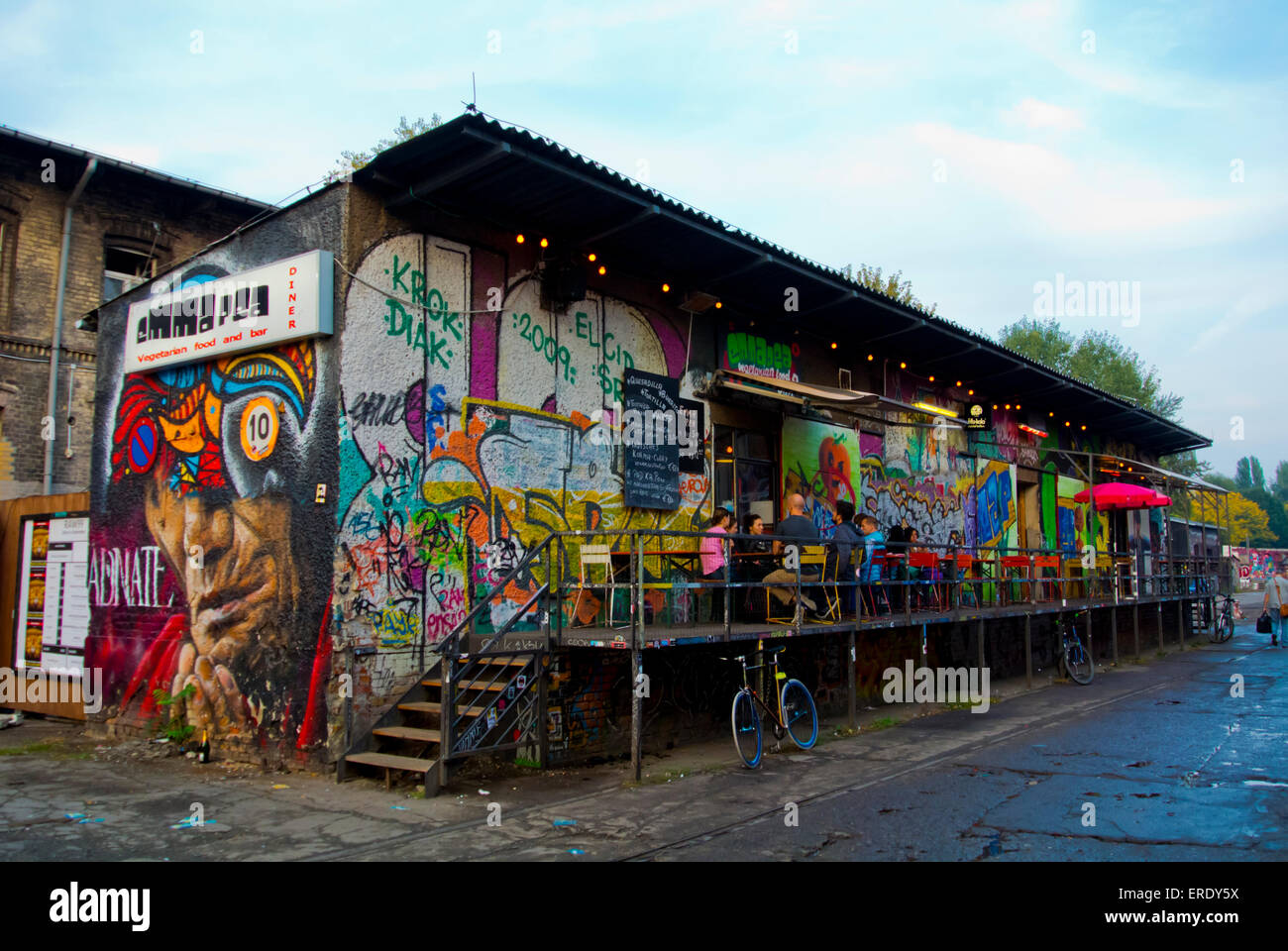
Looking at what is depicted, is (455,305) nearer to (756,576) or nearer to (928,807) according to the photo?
(756,576)

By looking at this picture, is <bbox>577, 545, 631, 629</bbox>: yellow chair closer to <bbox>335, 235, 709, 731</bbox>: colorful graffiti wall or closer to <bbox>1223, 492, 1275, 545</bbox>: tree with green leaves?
<bbox>335, 235, 709, 731</bbox>: colorful graffiti wall

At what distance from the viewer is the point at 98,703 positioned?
11.2 meters

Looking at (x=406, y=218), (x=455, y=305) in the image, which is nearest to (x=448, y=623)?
(x=455, y=305)

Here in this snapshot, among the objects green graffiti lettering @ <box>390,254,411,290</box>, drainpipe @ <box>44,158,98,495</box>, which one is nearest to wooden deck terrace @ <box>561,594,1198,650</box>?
green graffiti lettering @ <box>390,254,411,290</box>

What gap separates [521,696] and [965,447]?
1228 centimetres

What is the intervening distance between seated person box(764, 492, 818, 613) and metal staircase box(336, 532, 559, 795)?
9.02 ft

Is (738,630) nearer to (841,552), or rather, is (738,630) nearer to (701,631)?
(701,631)

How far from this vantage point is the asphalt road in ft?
20.5

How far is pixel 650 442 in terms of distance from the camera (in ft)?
37.3

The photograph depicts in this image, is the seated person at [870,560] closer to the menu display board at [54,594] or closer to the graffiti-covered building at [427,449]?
the graffiti-covered building at [427,449]

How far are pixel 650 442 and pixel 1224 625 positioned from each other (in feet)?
65.9

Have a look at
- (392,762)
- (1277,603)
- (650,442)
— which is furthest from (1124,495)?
(392,762)

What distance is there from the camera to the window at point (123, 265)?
54.9 ft

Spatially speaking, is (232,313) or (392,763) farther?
(232,313)
